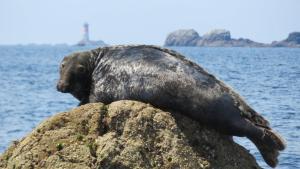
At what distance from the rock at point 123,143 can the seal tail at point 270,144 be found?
226 mm

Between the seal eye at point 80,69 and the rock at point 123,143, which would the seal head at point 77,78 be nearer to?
the seal eye at point 80,69

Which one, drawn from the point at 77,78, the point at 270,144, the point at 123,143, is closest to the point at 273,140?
the point at 270,144

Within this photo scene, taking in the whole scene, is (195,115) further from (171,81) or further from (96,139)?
(96,139)

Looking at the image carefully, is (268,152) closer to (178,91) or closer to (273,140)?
(273,140)

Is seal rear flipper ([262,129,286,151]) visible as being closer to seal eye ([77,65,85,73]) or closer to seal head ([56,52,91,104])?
seal head ([56,52,91,104])

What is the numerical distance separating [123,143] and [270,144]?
1.86 m

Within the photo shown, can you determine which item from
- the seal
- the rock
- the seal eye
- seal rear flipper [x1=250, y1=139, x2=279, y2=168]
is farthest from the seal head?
seal rear flipper [x1=250, y1=139, x2=279, y2=168]

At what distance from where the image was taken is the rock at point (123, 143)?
7.29m

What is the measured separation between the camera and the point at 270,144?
315 inches

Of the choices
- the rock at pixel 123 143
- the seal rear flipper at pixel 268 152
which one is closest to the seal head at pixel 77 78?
the rock at pixel 123 143


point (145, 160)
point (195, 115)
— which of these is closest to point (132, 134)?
point (145, 160)

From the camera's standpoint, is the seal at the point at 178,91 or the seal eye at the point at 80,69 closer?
the seal at the point at 178,91

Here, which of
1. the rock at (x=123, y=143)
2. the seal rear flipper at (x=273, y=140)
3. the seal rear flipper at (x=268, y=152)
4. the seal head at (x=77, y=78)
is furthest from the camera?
the seal head at (x=77, y=78)

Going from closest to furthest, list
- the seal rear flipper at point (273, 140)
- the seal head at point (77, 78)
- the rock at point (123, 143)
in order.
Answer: the rock at point (123, 143), the seal rear flipper at point (273, 140), the seal head at point (77, 78)
